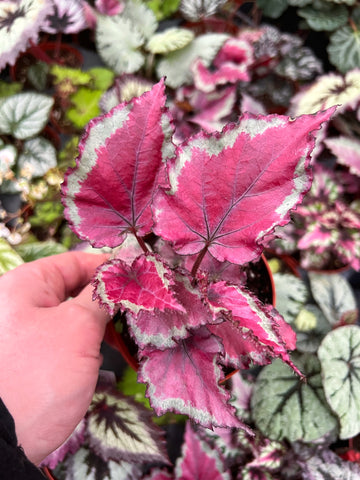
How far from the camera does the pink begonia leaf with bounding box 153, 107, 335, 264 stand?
0.42 metres

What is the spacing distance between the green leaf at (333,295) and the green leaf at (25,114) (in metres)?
0.85

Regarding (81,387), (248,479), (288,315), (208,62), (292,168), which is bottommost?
(248,479)

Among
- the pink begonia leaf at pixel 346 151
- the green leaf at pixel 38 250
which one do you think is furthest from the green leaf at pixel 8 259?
the pink begonia leaf at pixel 346 151

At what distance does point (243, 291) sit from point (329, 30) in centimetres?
127

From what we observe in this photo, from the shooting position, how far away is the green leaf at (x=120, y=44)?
118cm

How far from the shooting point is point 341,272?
3.54ft

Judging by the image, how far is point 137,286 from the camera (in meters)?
0.50

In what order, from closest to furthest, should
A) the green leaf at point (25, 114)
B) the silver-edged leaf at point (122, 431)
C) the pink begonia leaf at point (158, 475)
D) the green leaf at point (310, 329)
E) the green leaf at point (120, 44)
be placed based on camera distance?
the silver-edged leaf at point (122, 431), the pink begonia leaf at point (158, 475), the green leaf at point (310, 329), the green leaf at point (25, 114), the green leaf at point (120, 44)

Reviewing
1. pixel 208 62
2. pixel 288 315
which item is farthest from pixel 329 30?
pixel 288 315

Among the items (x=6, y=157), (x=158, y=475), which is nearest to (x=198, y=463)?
(x=158, y=475)

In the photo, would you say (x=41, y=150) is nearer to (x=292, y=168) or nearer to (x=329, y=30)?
(x=292, y=168)

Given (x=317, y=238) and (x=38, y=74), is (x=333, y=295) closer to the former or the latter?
(x=317, y=238)

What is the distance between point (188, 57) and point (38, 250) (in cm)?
72

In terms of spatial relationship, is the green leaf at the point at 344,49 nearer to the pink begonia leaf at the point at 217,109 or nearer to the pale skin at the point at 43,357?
the pink begonia leaf at the point at 217,109
